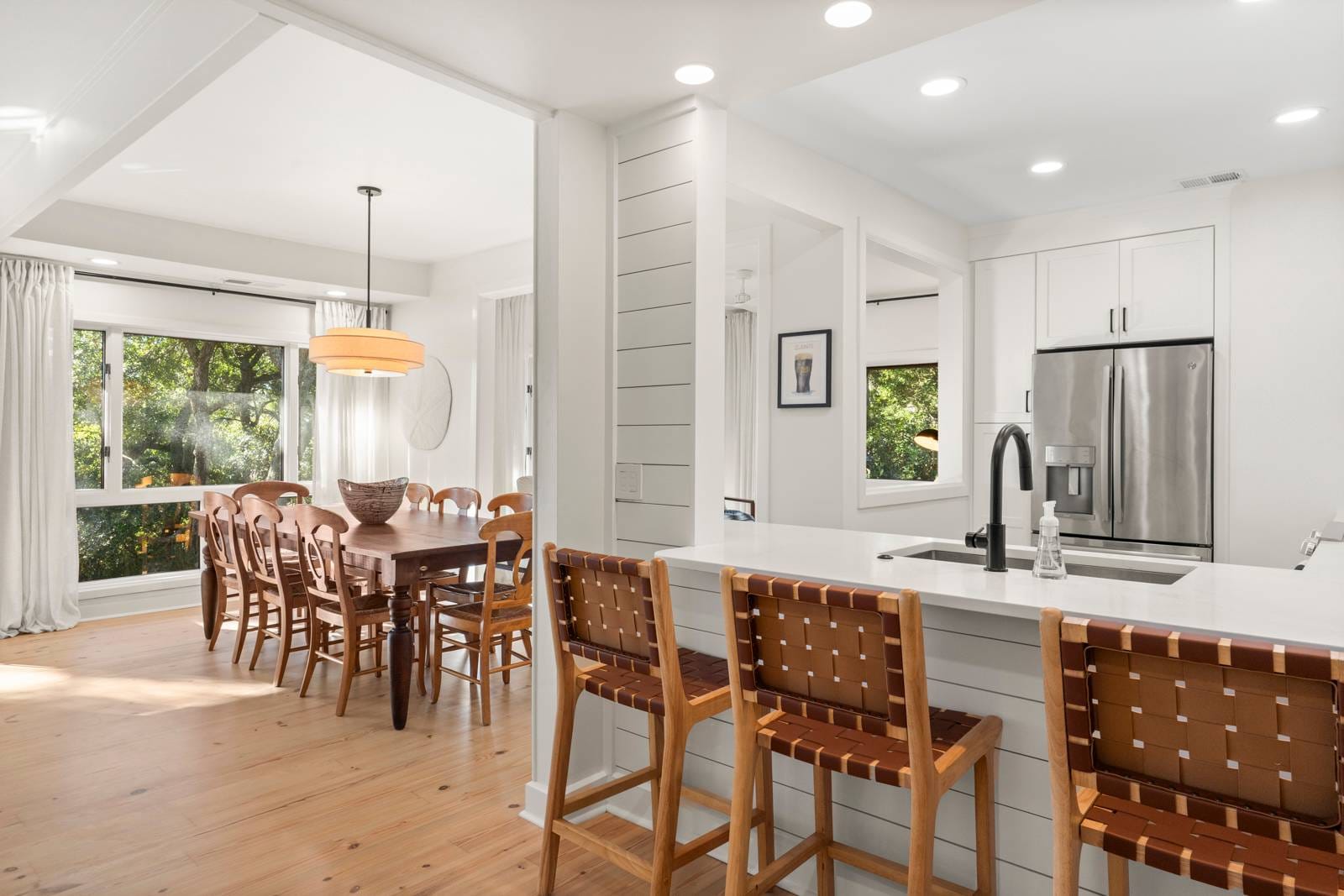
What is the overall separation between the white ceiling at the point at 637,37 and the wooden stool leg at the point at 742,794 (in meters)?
1.66

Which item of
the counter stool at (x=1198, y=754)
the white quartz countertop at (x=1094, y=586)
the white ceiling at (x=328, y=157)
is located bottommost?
the counter stool at (x=1198, y=754)

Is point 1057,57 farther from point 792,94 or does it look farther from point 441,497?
point 441,497

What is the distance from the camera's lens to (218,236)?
528 centimetres

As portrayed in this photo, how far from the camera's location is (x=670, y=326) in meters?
2.49

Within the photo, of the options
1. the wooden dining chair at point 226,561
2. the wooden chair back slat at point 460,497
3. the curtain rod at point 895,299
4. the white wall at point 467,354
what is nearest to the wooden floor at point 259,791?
the wooden dining chair at point 226,561

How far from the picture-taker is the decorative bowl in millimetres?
4430

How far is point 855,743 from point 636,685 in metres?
0.61

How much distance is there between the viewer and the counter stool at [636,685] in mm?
1826

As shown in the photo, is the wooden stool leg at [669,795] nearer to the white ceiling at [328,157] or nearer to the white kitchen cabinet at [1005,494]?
the white ceiling at [328,157]

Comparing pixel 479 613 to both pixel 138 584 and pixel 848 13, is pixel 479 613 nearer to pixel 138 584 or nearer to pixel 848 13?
pixel 848 13

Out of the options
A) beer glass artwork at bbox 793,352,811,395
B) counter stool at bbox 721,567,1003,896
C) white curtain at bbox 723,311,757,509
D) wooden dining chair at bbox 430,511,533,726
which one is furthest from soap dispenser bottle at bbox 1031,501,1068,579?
white curtain at bbox 723,311,757,509

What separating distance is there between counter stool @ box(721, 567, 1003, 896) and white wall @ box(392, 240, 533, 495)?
15.1 feet

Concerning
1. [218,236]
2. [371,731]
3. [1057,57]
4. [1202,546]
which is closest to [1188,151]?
[1057,57]

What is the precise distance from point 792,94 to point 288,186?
3.02 metres
